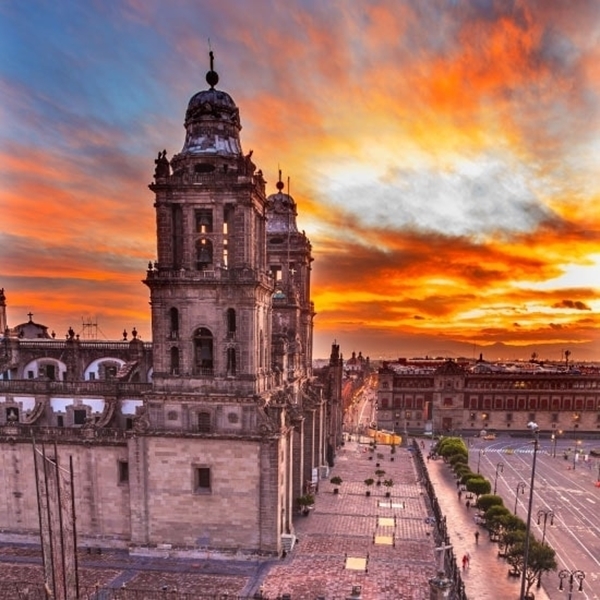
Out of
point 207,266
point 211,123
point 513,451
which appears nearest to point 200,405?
point 207,266

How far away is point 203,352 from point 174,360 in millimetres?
2399

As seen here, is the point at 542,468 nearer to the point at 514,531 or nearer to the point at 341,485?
the point at 341,485

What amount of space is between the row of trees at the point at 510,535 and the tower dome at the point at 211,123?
38.3m

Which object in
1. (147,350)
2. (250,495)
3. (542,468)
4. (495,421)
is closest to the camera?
(250,495)

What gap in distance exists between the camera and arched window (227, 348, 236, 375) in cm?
4184

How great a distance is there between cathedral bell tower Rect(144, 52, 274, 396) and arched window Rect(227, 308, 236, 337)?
3.2 inches

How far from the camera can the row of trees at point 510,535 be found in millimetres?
39094

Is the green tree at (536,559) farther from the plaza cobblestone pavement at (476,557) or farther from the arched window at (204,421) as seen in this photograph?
the arched window at (204,421)

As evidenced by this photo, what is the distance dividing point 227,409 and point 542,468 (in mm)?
60997

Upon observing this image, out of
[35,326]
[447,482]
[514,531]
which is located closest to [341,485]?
[447,482]

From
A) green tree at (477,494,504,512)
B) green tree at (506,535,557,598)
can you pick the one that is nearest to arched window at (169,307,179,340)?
green tree at (506,535,557,598)

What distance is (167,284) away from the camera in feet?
137

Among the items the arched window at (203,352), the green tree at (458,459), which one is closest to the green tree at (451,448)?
the green tree at (458,459)

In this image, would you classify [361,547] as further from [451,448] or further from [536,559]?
[451,448]
